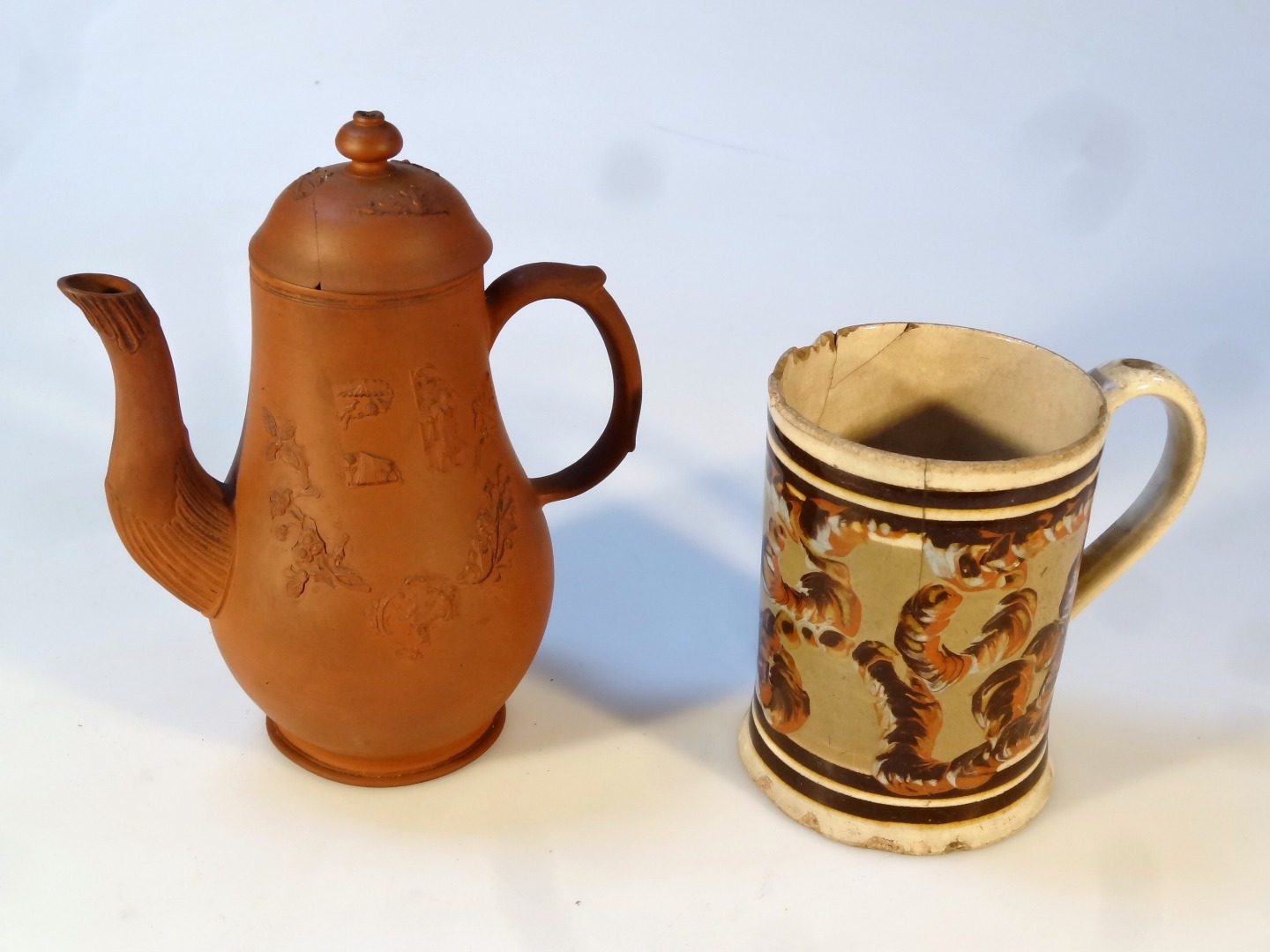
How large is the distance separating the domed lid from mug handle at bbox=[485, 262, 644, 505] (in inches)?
3.7

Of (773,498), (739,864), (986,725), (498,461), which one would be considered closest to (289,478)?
(498,461)

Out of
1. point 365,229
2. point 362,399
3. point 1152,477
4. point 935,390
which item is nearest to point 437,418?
point 362,399

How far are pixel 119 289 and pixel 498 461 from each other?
1.11 feet

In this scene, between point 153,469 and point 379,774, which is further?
point 379,774

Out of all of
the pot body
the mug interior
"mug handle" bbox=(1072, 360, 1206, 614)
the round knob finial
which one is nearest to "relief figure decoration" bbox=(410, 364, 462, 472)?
the pot body

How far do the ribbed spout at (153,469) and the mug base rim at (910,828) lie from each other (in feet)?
1.78

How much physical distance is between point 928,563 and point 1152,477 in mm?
281

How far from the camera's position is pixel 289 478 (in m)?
1.25

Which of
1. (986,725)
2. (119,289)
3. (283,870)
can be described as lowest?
(283,870)

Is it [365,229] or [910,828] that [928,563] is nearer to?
[910,828]

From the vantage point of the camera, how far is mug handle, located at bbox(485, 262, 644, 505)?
4.30 ft

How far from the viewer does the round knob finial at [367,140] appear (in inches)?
46.6

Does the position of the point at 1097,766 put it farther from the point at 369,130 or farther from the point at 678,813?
the point at 369,130

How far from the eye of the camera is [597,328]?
1.41 m
